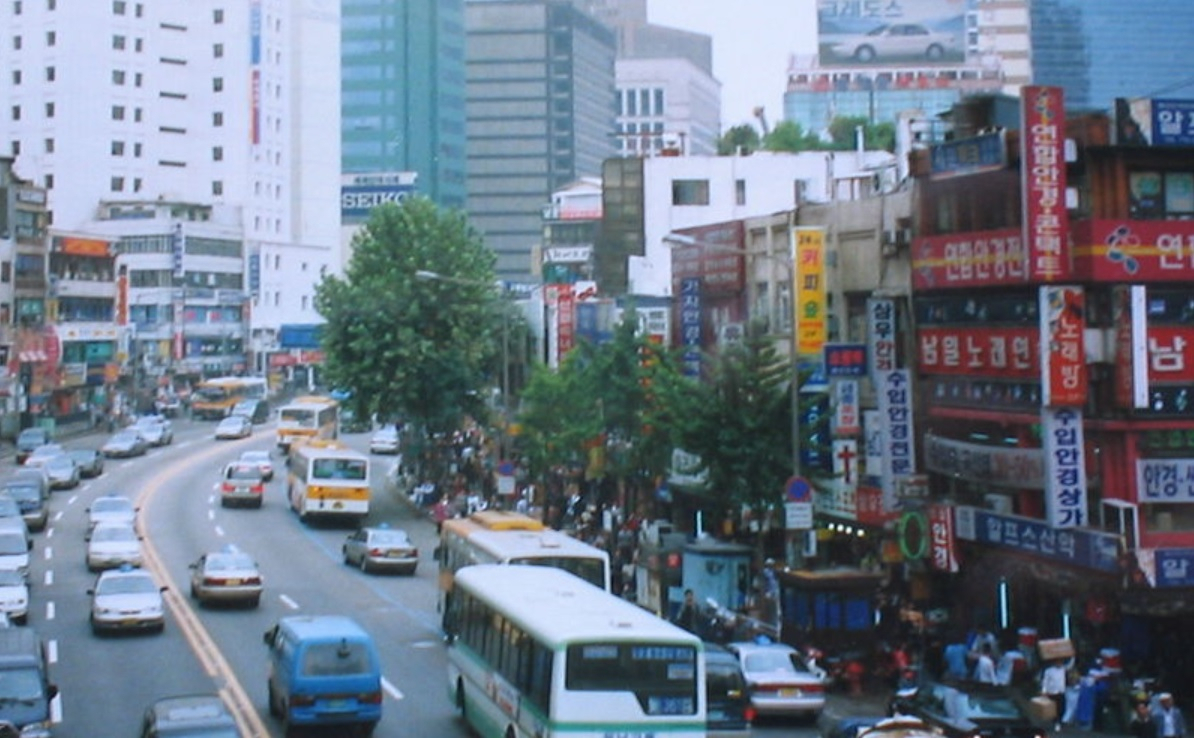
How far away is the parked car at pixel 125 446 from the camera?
78688mm

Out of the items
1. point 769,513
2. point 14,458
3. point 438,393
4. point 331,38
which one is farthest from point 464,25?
point 769,513

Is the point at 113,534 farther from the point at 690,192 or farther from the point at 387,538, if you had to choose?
the point at 690,192

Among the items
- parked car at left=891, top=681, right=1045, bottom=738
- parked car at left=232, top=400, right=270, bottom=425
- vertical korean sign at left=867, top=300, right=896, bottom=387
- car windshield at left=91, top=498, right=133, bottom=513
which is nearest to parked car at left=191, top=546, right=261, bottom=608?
car windshield at left=91, top=498, right=133, bottom=513

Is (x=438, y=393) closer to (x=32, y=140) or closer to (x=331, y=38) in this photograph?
(x=32, y=140)

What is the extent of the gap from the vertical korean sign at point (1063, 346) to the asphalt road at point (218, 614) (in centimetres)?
708

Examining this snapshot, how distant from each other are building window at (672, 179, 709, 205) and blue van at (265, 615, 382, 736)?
5142 cm

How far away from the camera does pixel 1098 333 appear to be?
29.5m

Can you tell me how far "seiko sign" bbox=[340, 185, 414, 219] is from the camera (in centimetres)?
16445

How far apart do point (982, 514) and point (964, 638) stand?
8.53 feet

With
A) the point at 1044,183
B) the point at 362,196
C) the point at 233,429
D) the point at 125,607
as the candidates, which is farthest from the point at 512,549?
the point at 362,196

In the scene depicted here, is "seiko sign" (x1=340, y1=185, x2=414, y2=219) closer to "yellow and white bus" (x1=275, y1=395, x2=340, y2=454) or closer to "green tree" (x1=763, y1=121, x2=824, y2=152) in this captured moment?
"green tree" (x1=763, y1=121, x2=824, y2=152)

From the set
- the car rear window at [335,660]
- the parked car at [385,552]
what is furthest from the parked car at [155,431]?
the car rear window at [335,660]

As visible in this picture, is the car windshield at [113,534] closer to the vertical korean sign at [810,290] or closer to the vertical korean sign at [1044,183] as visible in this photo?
the vertical korean sign at [810,290]

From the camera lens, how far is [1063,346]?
94.7 ft
